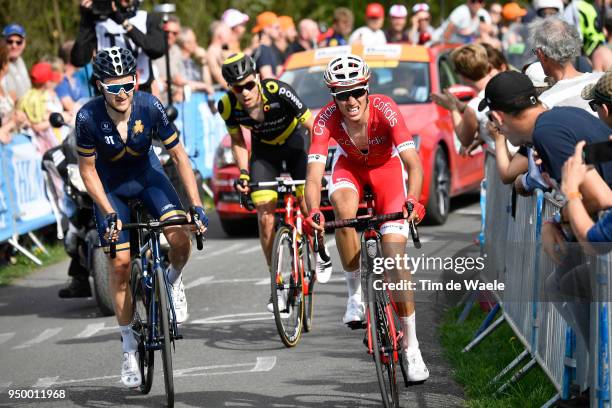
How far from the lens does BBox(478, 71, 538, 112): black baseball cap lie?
252 inches

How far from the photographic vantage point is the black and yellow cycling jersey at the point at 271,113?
10539 mm

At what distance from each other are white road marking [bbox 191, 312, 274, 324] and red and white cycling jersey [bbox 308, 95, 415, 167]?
2647 millimetres

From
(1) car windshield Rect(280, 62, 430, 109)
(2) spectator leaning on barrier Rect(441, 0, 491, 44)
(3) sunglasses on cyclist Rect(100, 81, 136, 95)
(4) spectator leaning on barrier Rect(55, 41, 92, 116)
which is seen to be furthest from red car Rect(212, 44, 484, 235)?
(3) sunglasses on cyclist Rect(100, 81, 136, 95)

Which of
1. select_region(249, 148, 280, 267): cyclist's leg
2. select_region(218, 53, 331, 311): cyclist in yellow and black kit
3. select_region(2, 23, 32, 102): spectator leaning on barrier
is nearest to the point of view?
select_region(218, 53, 331, 311): cyclist in yellow and black kit

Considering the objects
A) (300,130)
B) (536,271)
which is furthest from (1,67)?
(536,271)

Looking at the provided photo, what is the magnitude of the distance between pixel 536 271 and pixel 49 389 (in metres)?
3.44

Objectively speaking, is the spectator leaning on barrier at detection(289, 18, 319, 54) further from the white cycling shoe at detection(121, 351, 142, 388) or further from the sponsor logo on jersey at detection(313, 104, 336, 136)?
the white cycling shoe at detection(121, 351, 142, 388)

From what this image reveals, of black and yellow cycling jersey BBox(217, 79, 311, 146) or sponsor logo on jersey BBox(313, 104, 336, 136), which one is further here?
black and yellow cycling jersey BBox(217, 79, 311, 146)

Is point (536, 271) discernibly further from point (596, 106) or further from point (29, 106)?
point (29, 106)

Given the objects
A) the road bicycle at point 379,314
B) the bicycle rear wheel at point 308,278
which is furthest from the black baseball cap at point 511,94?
the bicycle rear wheel at point 308,278

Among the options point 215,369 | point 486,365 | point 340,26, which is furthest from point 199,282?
point 340,26

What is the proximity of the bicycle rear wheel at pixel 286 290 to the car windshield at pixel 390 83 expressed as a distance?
19.0 feet

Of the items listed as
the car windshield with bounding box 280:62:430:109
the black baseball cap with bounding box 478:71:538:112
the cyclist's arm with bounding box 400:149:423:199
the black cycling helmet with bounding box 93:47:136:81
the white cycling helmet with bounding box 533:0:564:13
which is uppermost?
the black baseball cap with bounding box 478:71:538:112

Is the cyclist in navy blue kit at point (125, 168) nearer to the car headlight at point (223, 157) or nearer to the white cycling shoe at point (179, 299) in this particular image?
the white cycling shoe at point (179, 299)
